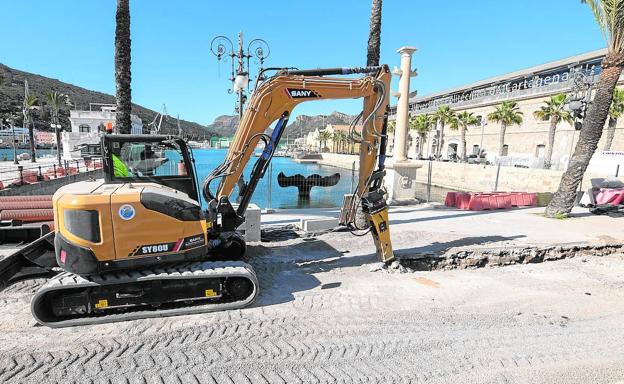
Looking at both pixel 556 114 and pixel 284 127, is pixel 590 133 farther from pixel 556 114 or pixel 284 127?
pixel 556 114

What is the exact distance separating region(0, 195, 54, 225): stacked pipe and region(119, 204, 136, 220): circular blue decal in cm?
455

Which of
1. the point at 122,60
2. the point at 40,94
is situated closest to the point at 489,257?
the point at 122,60

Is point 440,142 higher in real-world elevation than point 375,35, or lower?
lower

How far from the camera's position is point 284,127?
589 centimetres

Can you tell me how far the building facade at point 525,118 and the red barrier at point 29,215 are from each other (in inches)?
1212

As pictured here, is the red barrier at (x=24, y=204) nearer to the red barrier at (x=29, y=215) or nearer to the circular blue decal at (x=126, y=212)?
the red barrier at (x=29, y=215)

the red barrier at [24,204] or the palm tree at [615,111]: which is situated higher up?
the palm tree at [615,111]

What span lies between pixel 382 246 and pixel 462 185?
2990 centimetres

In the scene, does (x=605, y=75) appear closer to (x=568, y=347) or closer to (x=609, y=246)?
(x=609, y=246)

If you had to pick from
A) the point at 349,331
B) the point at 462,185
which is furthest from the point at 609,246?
the point at 462,185

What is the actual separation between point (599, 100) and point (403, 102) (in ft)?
18.8

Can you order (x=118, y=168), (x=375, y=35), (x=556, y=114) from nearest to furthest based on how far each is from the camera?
(x=118, y=168) < (x=375, y=35) < (x=556, y=114)

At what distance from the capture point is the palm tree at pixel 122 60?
7875 mm

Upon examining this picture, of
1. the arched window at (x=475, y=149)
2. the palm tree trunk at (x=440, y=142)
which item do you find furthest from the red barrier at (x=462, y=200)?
the palm tree trunk at (x=440, y=142)
